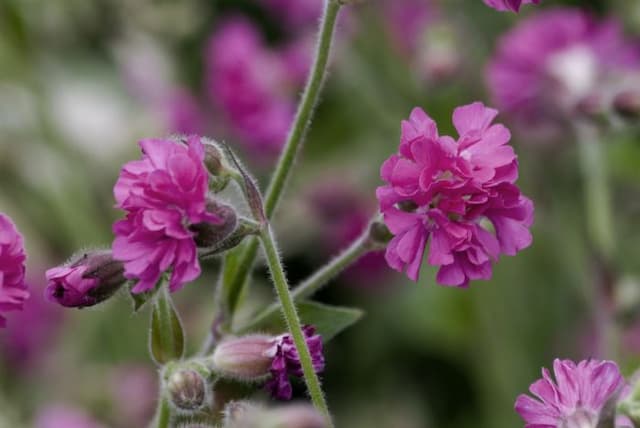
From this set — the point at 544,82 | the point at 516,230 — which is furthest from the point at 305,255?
the point at 516,230

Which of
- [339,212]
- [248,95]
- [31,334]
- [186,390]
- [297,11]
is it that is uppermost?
[297,11]

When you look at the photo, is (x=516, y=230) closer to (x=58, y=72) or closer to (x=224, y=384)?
(x=224, y=384)

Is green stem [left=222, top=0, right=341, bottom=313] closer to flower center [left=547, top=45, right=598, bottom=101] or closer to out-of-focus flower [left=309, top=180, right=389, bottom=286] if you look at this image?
flower center [left=547, top=45, right=598, bottom=101]

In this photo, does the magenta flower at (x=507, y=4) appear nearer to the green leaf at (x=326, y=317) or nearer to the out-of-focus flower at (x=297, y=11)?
the green leaf at (x=326, y=317)

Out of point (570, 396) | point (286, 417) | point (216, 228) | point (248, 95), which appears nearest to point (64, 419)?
point (248, 95)

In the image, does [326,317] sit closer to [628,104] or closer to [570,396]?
[570,396]

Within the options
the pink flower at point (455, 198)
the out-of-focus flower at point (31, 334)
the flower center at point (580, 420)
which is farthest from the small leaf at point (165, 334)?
the out-of-focus flower at point (31, 334)
